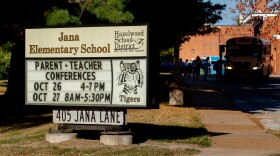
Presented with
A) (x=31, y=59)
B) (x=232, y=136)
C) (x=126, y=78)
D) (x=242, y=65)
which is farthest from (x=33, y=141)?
(x=242, y=65)

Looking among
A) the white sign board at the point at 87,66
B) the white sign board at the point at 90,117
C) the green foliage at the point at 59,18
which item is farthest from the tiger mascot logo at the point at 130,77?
the green foliage at the point at 59,18

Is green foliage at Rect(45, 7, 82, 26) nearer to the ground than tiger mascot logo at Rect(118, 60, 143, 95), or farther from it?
farther from it

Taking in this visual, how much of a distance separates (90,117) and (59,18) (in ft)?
16.8

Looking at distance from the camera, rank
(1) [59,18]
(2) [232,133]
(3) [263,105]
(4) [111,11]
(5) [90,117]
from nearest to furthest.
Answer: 1. (5) [90,117]
2. (2) [232,133]
3. (1) [59,18]
4. (4) [111,11]
5. (3) [263,105]

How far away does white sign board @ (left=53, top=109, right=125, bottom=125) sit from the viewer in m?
11.7

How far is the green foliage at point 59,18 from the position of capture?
15969mm

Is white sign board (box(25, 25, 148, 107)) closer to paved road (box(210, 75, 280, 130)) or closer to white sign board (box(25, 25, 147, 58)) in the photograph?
white sign board (box(25, 25, 147, 58))

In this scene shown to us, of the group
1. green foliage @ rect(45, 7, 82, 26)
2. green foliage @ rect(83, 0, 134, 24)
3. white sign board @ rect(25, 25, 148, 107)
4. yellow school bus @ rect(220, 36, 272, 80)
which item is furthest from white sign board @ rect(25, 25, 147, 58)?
yellow school bus @ rect(220, 36, 272, 80)

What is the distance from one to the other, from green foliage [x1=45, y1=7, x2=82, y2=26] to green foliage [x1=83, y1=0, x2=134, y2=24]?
71 cm

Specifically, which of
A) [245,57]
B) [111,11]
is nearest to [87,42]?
[111,11]

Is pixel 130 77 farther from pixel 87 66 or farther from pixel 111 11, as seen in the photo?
pixel 111 11

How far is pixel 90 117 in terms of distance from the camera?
1183 cm

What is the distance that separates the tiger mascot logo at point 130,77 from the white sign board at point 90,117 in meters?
0.54

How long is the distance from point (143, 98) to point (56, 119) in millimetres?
2033
